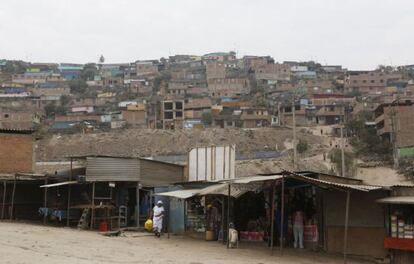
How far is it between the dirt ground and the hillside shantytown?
0.50ft

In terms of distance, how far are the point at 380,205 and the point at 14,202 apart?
18302mm

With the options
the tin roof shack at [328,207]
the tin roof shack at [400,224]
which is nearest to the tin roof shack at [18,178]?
the tin roof shack at [328,207]

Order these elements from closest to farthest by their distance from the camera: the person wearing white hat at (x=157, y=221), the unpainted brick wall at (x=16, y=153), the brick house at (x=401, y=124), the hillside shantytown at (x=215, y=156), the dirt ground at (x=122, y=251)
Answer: the dirt ground at (x=122, y=251) → the hillside shantytown at (x=215, y=156) → the person wearing white hat at (x=157, y=221) → the unpainted brick wall at (x=16, y=153) → the brick house at (x=401, y=124)

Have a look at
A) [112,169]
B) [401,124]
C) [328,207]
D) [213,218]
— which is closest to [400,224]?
[328,207]

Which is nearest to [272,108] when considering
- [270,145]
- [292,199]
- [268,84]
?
[270,145]

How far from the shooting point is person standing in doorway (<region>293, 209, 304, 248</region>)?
59.9ft

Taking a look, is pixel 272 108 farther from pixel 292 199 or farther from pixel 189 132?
pixel 292 199

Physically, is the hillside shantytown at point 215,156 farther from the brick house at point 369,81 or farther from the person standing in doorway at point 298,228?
the brick house at point 369,81

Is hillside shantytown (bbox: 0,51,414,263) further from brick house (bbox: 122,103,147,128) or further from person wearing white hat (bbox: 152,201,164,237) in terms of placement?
person wearing white hat (bbox: 152,201,164,237)

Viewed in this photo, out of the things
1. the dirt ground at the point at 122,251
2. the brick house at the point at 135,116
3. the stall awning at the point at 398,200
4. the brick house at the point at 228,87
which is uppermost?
the brick house at the point at 228,87

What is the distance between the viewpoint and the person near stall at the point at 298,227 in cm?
1827

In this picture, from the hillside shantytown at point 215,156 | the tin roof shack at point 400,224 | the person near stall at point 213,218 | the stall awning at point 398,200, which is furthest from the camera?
the person near stall at point 213,218

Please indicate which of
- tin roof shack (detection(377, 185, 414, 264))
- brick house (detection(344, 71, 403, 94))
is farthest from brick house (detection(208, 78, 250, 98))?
tin roof shack (detection(377, 185, 414, 264))

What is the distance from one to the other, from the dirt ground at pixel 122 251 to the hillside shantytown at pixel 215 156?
0.15 meters
